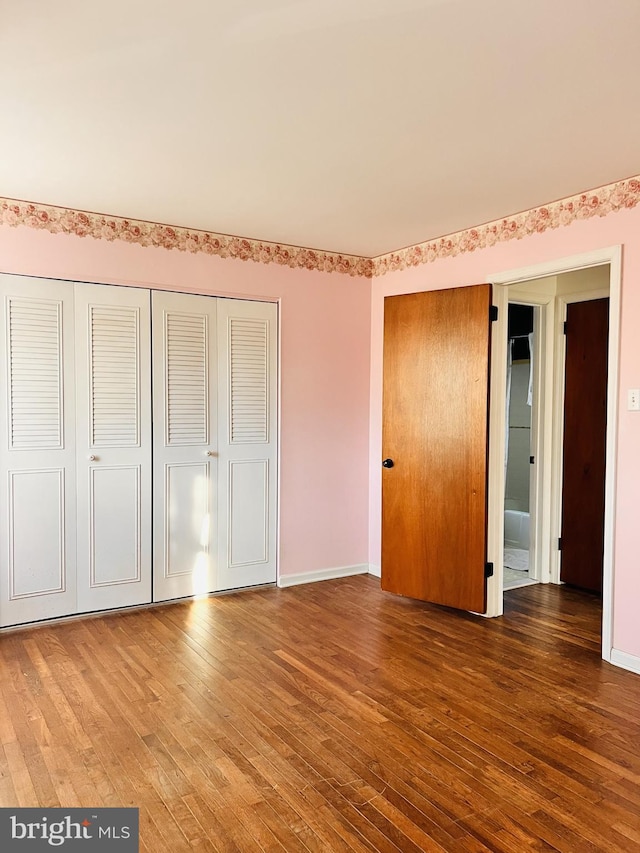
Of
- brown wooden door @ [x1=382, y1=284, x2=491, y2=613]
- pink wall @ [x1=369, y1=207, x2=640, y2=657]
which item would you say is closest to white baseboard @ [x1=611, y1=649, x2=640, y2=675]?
pink wall @ [x1=369, y1=207, x2=640, y2=657]

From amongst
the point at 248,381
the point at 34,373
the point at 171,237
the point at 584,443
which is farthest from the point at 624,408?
the point at 34,373

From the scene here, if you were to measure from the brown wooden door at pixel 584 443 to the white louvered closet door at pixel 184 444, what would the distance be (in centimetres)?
268

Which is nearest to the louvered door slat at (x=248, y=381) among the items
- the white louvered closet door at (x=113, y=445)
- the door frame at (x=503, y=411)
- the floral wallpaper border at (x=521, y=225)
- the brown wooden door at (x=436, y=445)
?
the white louvered closet door at (x=113, y=445)

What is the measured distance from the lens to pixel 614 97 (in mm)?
2332

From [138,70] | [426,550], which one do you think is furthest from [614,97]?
[426,550]

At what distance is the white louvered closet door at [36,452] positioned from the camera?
364 cm

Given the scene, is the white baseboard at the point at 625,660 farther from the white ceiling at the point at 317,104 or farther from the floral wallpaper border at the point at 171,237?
the floral wallpaper border at the point at 171,237

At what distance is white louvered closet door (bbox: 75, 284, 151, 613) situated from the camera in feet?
12.7

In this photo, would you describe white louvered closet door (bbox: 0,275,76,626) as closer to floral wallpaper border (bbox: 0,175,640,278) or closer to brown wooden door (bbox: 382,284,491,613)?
floral wallpaper border (bbox: 0,175,640,278)

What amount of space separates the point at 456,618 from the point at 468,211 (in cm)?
255

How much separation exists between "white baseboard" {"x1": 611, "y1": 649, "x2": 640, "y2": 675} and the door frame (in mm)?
31

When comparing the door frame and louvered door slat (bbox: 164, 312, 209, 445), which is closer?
the door frame

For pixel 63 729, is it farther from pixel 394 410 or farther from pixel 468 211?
pixel 468 211

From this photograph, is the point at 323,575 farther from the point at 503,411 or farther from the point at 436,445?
the point at 503,411
